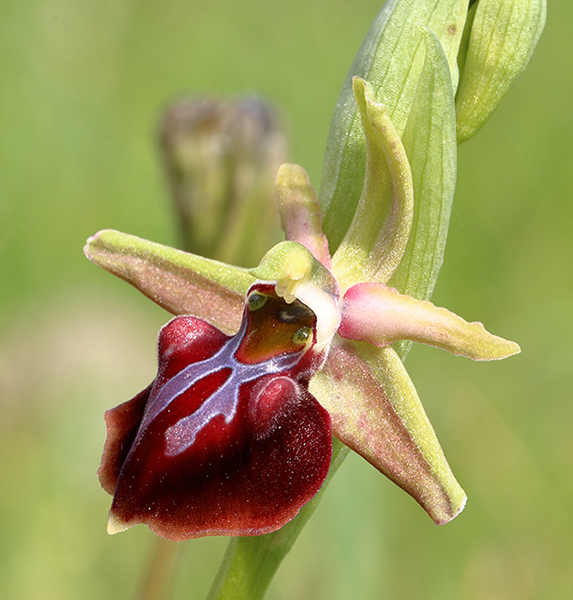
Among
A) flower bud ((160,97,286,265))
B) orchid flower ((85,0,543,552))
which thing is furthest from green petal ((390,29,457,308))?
flower bud ((160,97,286,265))

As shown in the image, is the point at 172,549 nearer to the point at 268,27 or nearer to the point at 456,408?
the point at 456,408

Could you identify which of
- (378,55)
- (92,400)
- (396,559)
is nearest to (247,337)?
(378,55)

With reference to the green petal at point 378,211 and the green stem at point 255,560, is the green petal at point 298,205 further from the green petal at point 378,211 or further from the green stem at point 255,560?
the green stem at point 255,560

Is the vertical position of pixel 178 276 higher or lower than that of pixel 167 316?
higher

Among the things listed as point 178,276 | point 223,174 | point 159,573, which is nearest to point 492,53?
point 178,276

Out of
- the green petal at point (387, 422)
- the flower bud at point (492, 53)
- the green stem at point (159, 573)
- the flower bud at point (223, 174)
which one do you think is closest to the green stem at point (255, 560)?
the green petal at point (387, 422)

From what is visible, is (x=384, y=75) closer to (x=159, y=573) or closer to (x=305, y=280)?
(x=305, y=280)

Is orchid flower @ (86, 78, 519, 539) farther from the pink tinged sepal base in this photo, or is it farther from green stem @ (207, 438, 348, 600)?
green stem @ (207, 438, 348, 600)
